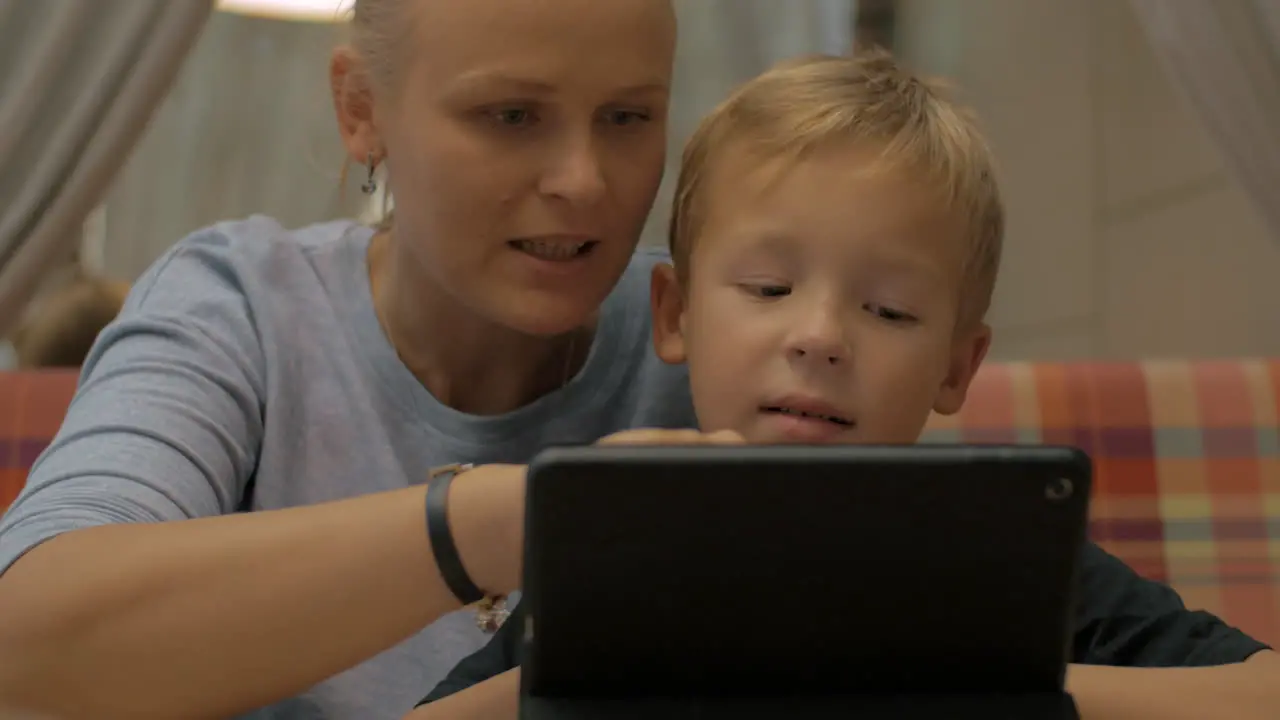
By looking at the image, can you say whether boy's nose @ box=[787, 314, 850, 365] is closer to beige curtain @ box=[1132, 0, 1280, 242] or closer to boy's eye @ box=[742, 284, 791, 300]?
boy's eye @ box=[742, 284, 791, 300]

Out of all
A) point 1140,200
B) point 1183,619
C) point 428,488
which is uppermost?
point 1140,200

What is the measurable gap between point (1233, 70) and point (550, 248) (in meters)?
0.96

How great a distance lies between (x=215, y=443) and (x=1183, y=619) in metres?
0.78

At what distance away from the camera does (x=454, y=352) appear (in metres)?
1.24

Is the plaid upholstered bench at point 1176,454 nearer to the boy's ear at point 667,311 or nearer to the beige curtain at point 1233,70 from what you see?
the beige curtain at point 1233,70

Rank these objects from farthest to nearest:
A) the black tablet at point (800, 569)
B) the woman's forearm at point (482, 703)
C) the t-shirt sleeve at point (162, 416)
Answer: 1. the t-shirt sleeve at point (162, 416)
2. the woman's forearm at point (482, 703)
3. the black tablet at point (800, 569)

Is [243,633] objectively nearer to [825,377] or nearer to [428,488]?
[428,488]

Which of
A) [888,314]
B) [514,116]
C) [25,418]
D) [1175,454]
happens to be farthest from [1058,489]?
[25,418]

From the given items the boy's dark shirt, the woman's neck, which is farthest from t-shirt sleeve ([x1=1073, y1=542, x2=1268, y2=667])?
the woman's neck

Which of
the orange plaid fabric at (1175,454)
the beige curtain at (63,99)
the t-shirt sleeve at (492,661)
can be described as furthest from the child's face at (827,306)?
the beige curtain at (63,99)

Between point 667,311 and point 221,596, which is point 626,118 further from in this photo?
point 221,596

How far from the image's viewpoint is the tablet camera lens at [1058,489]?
2.04 feet

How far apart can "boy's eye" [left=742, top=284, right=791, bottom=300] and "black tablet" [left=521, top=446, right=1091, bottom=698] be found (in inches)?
15.0

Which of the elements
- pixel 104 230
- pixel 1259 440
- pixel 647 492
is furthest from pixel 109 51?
pixel 1259 440
